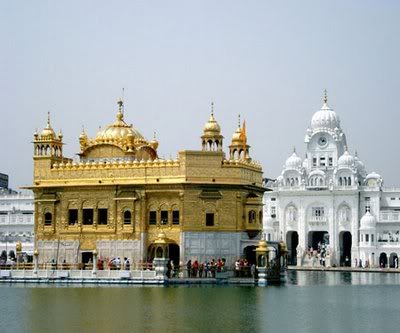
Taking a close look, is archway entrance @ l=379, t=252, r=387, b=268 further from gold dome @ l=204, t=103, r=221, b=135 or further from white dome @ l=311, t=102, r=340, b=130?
gold dome @ l=204, t=103, r=221, b=135

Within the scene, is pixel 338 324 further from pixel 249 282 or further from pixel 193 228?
pixel 193 228

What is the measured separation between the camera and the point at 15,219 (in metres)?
89.3

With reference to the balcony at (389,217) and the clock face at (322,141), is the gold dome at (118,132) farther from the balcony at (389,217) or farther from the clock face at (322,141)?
the clock face at (322,141)

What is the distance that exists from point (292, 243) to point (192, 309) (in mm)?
60337

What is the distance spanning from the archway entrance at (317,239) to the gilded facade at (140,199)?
134ft

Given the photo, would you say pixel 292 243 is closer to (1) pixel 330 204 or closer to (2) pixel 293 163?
(1) pixel 330 204

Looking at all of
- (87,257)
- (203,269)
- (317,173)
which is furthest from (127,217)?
(317,173)

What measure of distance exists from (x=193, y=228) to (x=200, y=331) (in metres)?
19.3

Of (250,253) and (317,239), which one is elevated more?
(317,239)

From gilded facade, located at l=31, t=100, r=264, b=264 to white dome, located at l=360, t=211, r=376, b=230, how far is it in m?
35.6

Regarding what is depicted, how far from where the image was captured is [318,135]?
8981cm

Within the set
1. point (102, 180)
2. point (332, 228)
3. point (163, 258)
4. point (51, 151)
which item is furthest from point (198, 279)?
point (332, 228)

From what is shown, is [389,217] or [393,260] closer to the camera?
[393,260]

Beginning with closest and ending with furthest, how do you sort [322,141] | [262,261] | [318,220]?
[262,261], [318,220], [322,141]
